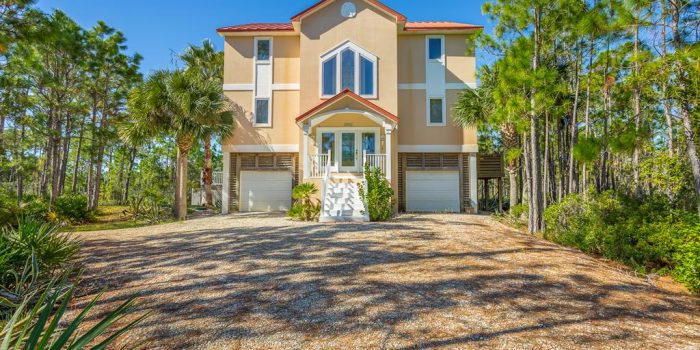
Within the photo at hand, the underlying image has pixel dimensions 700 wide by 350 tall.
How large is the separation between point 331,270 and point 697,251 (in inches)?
250

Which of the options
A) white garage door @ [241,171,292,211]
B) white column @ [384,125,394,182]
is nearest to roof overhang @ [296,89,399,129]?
white column @ [384,125,394,182]

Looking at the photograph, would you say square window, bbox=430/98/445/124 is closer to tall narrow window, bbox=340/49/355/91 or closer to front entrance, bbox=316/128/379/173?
front entrance, bbox=316/128/379/173

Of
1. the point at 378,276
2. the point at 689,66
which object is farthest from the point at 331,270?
the point at 689,66

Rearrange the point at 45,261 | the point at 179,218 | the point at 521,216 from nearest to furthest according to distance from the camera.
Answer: the point at 45,261
the point at 521,216
the point at 179,218

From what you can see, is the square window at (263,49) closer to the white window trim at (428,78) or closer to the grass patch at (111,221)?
the white window trim at (428,78)

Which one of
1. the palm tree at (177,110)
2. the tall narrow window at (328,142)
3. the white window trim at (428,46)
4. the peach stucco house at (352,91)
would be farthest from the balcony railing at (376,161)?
the palm tree at (177,110)

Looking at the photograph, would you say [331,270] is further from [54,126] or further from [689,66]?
[54,126]

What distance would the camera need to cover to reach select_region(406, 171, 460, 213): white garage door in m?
17.1

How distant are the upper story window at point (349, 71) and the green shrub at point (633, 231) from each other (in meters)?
9.37

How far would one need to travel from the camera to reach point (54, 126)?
1845 cm

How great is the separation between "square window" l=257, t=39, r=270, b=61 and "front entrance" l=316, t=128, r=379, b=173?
198 inches

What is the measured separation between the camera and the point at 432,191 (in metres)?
17.2

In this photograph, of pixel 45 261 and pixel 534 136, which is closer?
pixel 45 261

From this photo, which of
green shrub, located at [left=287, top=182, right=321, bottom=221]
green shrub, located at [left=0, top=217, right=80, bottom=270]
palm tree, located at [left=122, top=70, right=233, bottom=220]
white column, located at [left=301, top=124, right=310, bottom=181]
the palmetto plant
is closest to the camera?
the palmetto plant
